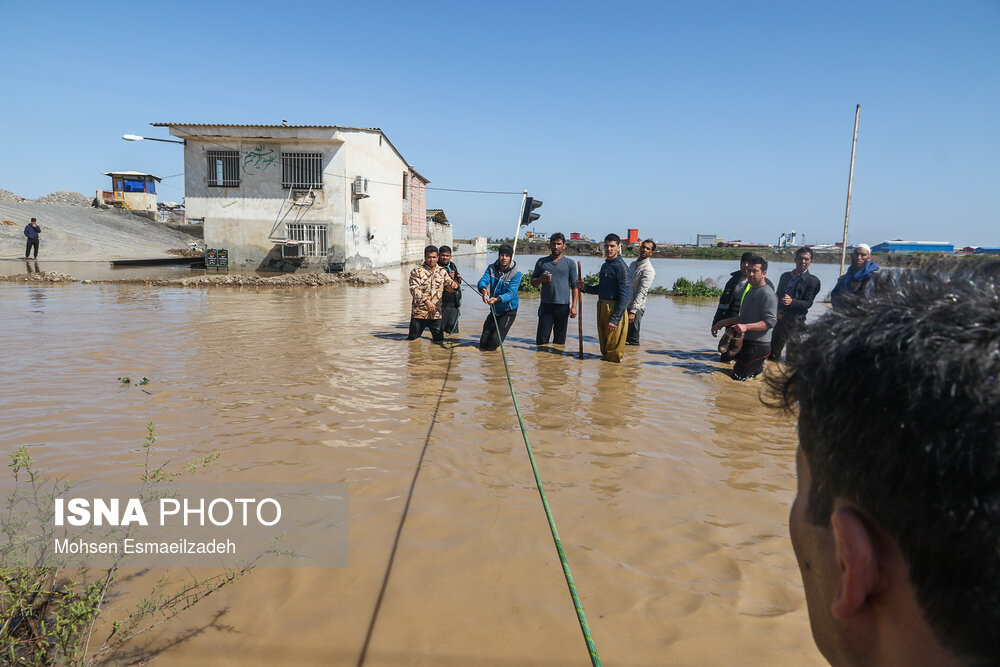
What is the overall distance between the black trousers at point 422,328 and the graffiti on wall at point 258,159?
51.4 ft

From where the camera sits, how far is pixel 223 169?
21.3 meters

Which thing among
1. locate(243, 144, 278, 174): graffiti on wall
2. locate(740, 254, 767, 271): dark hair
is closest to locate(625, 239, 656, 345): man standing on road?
locate(740, 254, 767, 271): dark hair

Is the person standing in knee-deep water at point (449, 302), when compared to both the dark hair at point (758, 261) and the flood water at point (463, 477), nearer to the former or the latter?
the flood water at point (463, 477)

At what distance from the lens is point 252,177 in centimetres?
2125

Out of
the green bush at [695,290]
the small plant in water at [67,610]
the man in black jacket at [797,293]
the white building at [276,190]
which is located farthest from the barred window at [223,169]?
the small plant in water at [67,610]

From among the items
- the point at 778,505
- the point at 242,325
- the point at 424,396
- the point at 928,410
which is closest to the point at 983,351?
the point at 928,410

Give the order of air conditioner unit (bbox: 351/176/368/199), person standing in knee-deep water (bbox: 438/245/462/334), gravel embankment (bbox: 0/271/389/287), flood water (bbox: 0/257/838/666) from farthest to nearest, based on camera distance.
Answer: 1. air conditioner unit (bbox: 351/176/368/199)
2. gravel embankment (bbox: 0/271/389/287)
3. person standing in knee-deep water (bbox: 438/245/462/334)
4. flood water (bbox: 0/257/838/666)

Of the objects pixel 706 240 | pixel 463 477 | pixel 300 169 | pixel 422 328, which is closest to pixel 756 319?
pixel 463 477

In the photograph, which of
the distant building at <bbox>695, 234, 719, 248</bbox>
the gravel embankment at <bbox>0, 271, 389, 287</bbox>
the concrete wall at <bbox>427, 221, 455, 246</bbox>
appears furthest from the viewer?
the distant building at <bbox>695, 234, 719, 248</bbox>

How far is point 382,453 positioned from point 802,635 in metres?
2.89

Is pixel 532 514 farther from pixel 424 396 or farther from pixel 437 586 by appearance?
pixel 424 396

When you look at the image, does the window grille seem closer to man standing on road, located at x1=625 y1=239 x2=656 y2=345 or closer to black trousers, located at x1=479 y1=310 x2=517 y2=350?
black trousers, located at x1=479 y1=310 x2=517 y2=350

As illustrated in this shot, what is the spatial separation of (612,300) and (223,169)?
62.5 ft

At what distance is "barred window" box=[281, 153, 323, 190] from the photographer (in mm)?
21328
